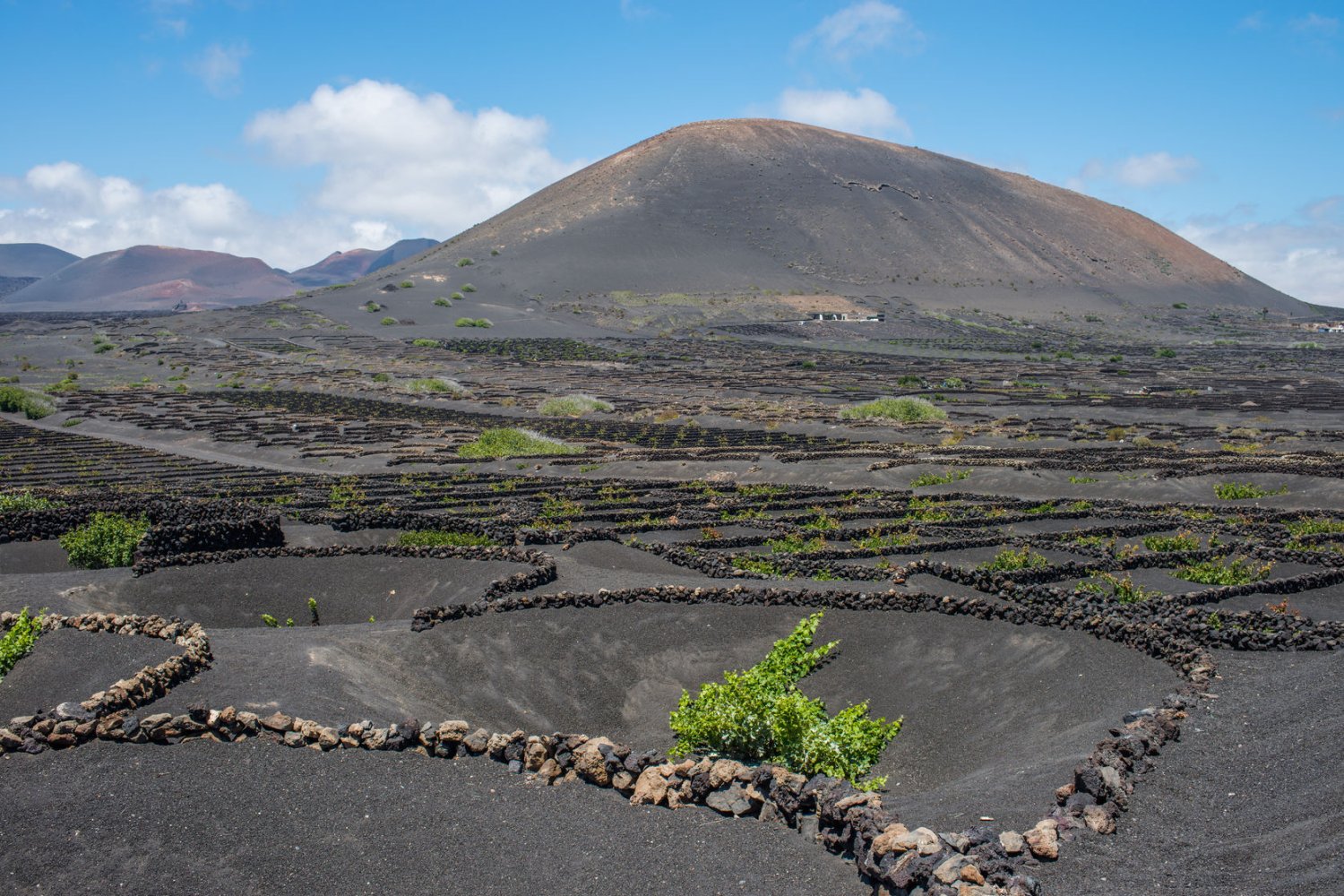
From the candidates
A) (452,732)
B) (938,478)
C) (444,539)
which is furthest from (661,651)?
(938,478)

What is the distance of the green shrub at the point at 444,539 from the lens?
2292cm

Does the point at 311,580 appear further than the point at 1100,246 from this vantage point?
No

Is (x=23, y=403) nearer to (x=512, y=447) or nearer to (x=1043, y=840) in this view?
(x=512, y=447)

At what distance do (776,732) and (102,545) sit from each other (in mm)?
17000

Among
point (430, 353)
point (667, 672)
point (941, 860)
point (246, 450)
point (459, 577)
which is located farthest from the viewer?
point (430, 353)

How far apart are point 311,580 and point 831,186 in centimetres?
16926

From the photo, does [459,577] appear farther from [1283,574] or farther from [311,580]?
[1283,574]

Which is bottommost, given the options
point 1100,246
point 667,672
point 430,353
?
point 667,672

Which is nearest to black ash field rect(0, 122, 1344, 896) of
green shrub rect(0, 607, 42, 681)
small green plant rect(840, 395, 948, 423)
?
green shrub rect(0, 607, 42, 681)

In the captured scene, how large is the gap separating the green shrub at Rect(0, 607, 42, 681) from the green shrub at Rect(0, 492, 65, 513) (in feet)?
40.9

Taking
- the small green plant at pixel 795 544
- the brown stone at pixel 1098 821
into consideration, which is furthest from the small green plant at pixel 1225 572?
the brown stone at pixel 1098 821

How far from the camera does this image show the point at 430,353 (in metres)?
103

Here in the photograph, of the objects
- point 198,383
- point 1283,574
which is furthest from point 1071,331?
point 1283,574

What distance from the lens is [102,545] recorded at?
21.7m
